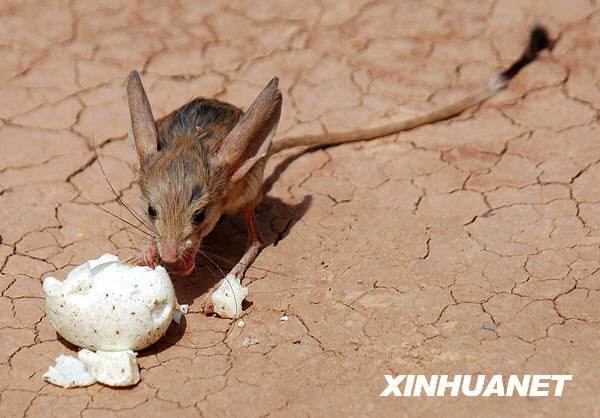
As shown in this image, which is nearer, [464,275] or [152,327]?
[152,327]

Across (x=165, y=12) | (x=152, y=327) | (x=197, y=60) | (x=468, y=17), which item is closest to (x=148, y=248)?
(x=152, y=327)

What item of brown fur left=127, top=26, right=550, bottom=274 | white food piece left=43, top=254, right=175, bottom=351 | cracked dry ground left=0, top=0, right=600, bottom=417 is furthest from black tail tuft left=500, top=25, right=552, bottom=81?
white food piece left=43, top=254, right=175, bottom=351

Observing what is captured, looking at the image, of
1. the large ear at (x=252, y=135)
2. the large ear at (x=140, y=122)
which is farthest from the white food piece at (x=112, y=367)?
the large ear at (x=252, y=135)

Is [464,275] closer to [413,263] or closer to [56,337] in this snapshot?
[413,263]

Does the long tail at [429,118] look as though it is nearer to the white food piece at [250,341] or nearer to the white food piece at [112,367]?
the white food piece at [250,341]

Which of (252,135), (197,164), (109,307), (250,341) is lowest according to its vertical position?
(250,341)

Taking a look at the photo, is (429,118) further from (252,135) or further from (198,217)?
(198,217)

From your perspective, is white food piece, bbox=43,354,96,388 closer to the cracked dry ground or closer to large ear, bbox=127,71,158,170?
the cracked dry ground

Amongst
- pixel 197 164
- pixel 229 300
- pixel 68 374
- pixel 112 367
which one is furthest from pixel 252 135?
pixel 68 374
